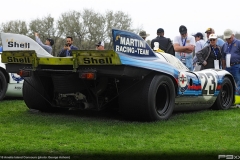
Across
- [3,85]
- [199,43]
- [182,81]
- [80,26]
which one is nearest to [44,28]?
[80,26]

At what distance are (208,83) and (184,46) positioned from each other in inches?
100

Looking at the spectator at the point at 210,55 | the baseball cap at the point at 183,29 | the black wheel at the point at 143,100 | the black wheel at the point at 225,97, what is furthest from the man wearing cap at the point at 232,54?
the black wheel at the point at 143,100

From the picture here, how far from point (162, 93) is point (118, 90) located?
2.55 ft

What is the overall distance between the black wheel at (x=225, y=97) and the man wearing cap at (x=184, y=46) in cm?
181

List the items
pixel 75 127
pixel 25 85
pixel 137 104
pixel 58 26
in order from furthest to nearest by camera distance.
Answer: pixel 58 26 < pixel 25 85 < pixel 137 104 < pixel 75 127

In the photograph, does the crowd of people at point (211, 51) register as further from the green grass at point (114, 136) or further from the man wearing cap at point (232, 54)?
the green grass at point (114, 136)

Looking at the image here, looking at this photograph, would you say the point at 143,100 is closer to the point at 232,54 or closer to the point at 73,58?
the point at 73,58

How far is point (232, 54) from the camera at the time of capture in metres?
9.43

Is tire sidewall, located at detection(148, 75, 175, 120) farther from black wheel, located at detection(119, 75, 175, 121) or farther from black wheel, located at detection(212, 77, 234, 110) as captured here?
black wheel, located at detection(212, 77, 234, 110)

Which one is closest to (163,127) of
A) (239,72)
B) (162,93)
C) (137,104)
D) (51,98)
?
(137,104)

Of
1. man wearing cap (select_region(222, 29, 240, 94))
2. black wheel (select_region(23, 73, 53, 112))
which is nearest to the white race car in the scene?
black wheel (select_region(23, 73, 53, 112))

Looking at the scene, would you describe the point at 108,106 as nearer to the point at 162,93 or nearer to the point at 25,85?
the point at 162,93

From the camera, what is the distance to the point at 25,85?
23.9 feet

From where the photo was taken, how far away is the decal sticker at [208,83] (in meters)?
7.70
